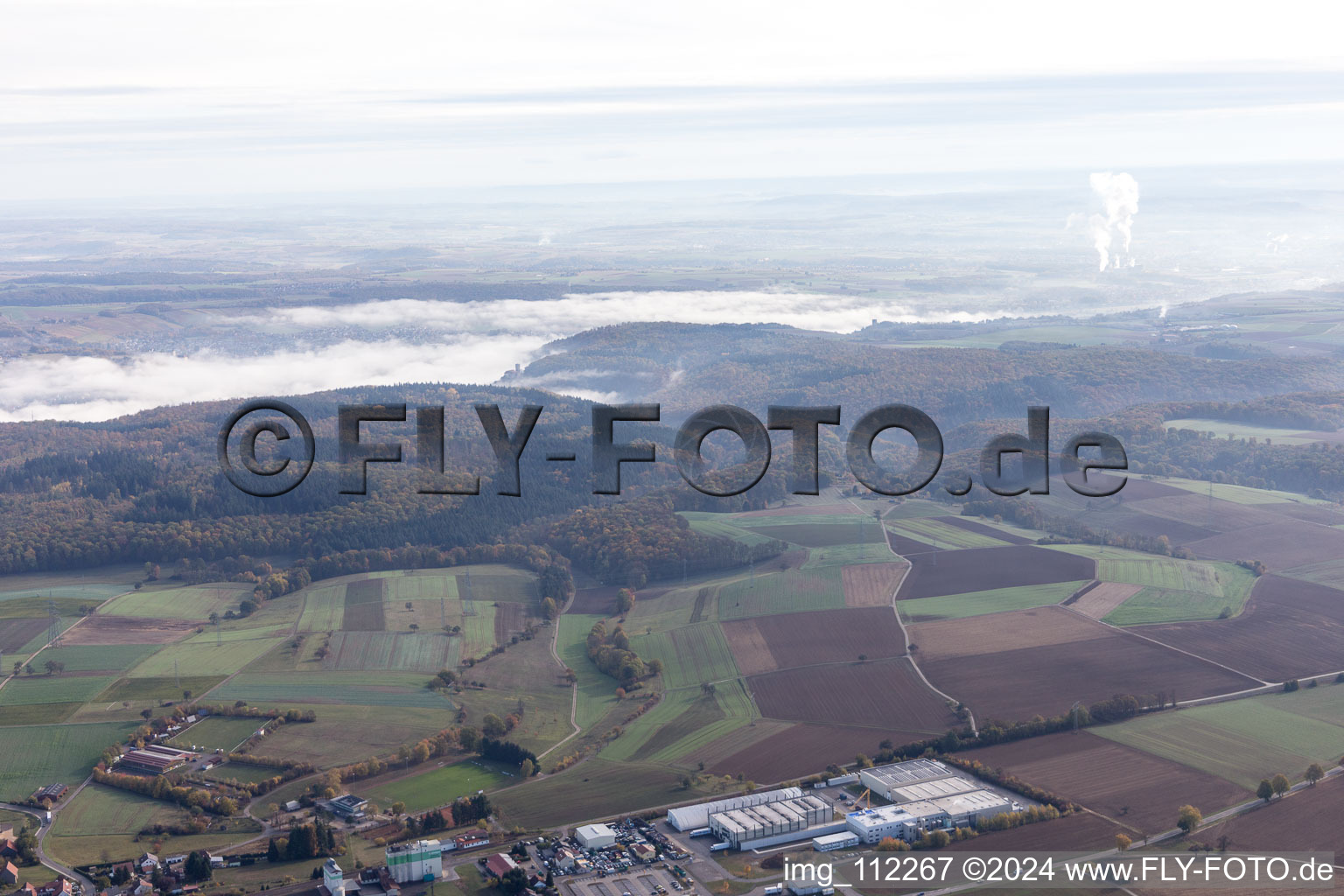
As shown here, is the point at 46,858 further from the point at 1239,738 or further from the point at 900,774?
the point at 1239,738

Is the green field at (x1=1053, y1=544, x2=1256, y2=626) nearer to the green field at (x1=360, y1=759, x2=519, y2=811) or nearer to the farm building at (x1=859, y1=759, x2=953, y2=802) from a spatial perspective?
the farm building at (x1=859, y1=759, x2=953, y2=802)

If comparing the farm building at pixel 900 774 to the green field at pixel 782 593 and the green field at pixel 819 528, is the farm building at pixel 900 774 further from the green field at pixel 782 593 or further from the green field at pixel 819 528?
the green field at pixel 819 528

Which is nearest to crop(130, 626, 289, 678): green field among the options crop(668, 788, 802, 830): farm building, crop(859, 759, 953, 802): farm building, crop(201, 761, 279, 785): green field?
crop(201, 761, 279, 785): green field

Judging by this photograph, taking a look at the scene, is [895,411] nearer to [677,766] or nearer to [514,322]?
[677,766]

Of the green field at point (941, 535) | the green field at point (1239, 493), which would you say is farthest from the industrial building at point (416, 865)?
the green field at point (1239, 493)

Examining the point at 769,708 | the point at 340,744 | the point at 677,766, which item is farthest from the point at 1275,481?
the point at 340,744

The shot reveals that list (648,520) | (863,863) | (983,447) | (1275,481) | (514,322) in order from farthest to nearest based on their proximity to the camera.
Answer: (514,322) → (983,447) → (1275,481) → (648,520) → (863,863)
